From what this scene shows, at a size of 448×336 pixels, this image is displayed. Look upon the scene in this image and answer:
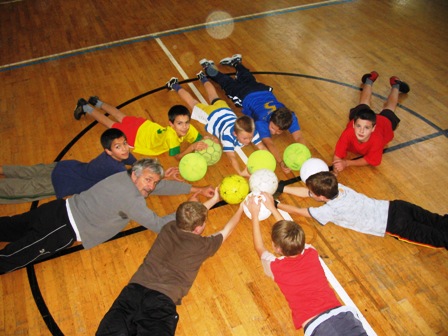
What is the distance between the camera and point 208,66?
632 centimetres

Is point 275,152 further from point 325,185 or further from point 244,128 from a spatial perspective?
point 325,185

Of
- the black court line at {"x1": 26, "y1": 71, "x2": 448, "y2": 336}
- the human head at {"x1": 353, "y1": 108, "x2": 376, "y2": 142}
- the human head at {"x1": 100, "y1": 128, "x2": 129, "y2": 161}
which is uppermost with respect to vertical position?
the human head at {"x1": 353, "y1": 108, "x2": 376, "y2": 142}

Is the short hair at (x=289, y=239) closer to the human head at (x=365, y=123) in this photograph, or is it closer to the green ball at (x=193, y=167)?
the green ball at (x=193, y=167)

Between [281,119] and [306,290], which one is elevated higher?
[281,119]

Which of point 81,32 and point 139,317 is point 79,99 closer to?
point 81,32

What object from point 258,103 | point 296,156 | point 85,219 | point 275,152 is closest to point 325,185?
point 296,156

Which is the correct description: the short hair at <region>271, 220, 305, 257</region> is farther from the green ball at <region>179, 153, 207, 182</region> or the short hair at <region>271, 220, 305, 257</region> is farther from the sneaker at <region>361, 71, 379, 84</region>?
the sneaker at <region>361, 71, 379, 84</region>

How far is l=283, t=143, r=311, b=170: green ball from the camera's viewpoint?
174 inches

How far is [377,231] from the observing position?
377cm

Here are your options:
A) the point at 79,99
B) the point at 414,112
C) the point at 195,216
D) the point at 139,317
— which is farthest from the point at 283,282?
the point at 79,99

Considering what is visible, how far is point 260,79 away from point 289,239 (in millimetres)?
4063

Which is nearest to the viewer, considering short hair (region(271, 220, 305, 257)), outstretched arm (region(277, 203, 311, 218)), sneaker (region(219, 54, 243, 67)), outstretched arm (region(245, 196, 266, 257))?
short hair (region(271, 220, 305, 257))

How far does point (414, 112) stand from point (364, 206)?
2712 mm

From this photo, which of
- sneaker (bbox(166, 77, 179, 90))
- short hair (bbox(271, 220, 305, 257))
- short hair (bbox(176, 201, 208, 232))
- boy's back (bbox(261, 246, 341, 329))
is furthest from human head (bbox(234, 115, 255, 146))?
sneaker (bbox(166, 77, 179, 90))
